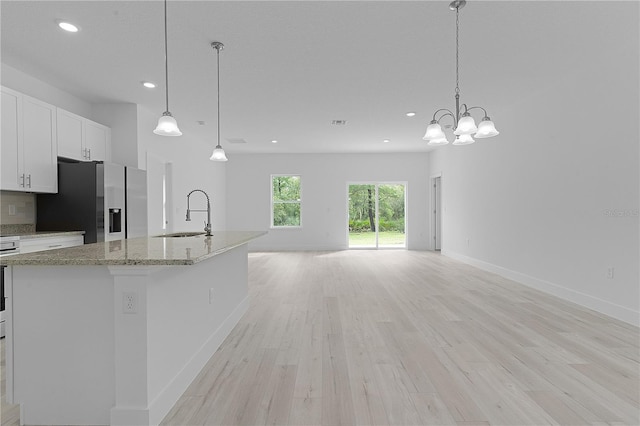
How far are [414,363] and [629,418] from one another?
3.82ft

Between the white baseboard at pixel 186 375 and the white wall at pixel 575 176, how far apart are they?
387cm

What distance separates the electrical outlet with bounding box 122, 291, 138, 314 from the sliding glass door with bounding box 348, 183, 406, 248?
8.04 m

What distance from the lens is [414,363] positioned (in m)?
2.45

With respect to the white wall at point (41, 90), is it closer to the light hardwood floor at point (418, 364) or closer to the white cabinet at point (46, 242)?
the white cabinet at point (46, 242)

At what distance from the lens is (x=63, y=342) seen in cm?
177

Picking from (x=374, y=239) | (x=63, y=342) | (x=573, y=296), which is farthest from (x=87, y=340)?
(x=374, y=239)

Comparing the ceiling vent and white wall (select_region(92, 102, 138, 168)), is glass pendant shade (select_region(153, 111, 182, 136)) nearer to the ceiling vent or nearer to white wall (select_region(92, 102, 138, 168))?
white wall (select_region(92, 102, 138, 168))

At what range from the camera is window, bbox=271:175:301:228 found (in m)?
9.55

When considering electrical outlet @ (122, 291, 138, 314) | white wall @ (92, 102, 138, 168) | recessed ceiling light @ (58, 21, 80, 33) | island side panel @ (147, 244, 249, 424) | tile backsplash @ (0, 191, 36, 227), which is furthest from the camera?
white wall @ (92, 102, 138, 168)

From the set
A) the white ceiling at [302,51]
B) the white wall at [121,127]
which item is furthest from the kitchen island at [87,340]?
the white wall at [121,127]

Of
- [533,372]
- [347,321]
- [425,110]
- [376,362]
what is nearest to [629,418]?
[533,372]

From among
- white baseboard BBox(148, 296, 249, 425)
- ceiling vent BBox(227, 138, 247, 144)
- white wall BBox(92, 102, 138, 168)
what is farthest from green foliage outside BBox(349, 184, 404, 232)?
white baseboard BBox(148, 296, 249, 425)

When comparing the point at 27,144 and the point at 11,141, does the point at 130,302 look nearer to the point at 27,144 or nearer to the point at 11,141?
the point at 11,141

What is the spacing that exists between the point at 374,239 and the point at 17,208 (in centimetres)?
759
